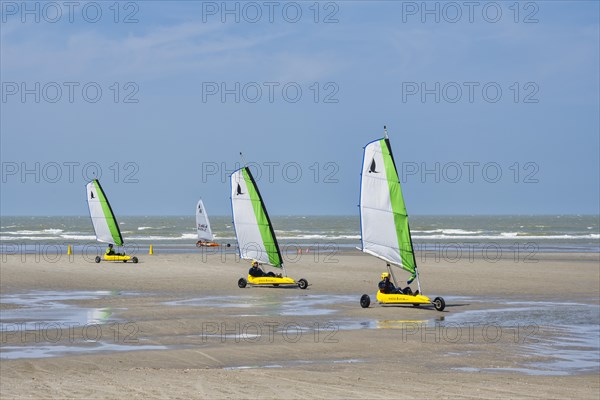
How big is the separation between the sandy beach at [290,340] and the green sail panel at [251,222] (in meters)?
2.12

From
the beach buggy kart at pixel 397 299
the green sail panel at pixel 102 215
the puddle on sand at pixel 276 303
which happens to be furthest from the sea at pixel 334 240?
the beach buggy kart at pixel 397 299

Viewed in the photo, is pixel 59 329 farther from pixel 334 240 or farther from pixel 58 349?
pixel 334 240

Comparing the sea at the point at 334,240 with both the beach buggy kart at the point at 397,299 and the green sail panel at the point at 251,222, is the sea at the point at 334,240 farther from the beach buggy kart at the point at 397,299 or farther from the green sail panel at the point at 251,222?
the beach buggy kart at the point at 397,299

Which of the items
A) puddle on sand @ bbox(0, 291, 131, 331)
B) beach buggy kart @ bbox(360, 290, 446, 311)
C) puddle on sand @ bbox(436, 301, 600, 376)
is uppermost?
beach buggy kart @ bbox(360, 290, 446, 311)

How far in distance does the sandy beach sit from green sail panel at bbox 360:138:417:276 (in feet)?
6.83

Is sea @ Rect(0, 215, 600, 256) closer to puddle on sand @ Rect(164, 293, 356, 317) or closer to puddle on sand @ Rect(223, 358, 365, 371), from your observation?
puddle on sand @ Rect(164, 293, 356, 317)

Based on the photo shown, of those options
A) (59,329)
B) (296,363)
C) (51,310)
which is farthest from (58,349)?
(51,310)

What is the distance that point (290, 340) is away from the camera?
20.8m

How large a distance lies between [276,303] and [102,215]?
1164 inches

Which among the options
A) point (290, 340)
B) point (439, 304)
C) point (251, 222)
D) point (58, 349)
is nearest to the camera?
point (58, 349)

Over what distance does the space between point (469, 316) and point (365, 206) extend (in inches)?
233

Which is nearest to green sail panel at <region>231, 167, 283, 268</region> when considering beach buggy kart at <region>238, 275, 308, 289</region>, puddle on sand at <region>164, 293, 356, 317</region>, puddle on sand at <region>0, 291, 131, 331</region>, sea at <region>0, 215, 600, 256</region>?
beach buggy kart at <region>238, 275, 308, 289</region>

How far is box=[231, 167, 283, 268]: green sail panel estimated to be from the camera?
38.2m

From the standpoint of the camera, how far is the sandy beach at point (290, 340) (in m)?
14.9
